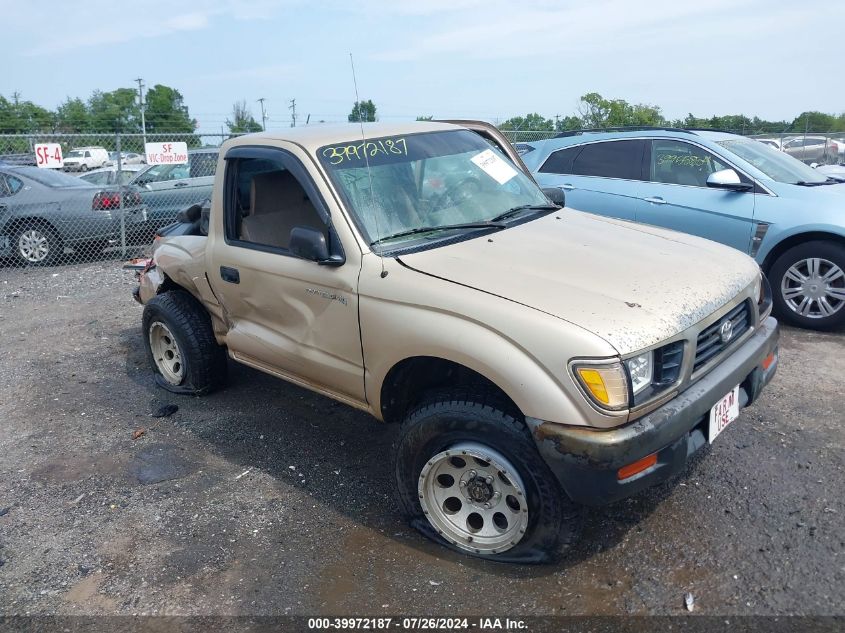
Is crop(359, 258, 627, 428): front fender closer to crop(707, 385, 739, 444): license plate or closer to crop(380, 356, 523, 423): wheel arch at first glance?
crop(380, 356, 523, 423): wheel arch

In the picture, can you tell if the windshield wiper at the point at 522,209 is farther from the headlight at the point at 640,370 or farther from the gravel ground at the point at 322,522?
the gravel ground at the point at 322,522

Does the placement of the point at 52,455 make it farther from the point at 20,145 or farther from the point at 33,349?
the point at 20,145

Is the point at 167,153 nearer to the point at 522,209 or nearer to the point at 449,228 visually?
the point at 522,209

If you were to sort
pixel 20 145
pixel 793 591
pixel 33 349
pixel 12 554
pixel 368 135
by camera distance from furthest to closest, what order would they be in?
pixel 20 145 → pixel 33 349 → pixel 368 135 → pixel 12 554 → pixel 793 591

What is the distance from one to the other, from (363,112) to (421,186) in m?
1.06

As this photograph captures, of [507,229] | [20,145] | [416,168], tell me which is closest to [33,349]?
[416,168]

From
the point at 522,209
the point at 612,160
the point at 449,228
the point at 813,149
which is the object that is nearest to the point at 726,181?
the point at 612,160

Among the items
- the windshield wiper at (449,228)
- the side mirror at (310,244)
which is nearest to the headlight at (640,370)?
the windshield wiper at (449,228)

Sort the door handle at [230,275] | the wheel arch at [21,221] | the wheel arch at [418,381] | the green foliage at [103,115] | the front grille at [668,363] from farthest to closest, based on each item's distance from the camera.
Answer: the green foliage at [103,115], the wheel arch at [21,221], the door handle at [230,275], the wheel arch at [418,381], the front grille at [668,363]

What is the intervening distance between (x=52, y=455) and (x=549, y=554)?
10.6 ft

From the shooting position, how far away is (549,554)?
297cm

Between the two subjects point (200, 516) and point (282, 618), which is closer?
point (282, 618)

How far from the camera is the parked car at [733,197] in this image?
591 centimetres

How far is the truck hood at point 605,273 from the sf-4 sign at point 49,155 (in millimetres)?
9086
